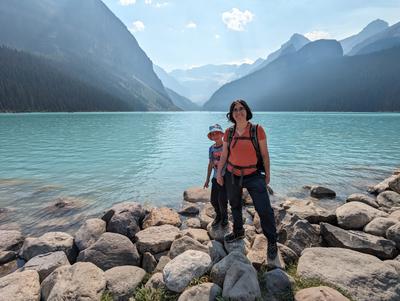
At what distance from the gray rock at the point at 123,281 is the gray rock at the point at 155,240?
1367mm

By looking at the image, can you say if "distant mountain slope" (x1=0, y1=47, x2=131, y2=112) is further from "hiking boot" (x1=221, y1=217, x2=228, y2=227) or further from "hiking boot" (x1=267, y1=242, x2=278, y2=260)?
"hiking boot" (x1=267, y1=242, x2=278, y2=260)

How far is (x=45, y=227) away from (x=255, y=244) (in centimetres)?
836

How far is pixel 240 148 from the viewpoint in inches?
236

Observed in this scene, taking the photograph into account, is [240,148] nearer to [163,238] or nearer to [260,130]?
[260,130]

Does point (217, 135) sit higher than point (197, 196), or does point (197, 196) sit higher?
point (217, 135)

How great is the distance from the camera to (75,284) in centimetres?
535

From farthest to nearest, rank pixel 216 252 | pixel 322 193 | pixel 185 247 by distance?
1. pixel 322 193
2. pixel 185 247
3. pixel 216 252

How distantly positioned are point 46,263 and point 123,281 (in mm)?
2280

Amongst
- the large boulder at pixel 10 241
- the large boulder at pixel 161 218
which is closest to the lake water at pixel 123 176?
the large boulder at pixel 10 241

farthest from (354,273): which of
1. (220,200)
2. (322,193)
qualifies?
(322,193)

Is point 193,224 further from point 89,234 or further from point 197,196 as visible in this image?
point 197,196

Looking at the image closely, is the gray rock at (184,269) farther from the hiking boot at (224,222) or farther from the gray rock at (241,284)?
the hiking boot at (224,222)

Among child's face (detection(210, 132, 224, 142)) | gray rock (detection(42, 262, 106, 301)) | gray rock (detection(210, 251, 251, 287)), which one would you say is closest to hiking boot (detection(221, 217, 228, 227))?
gray rock (detection(210, 251, 251, 287))

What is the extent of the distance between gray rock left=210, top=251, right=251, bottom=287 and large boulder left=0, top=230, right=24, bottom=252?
6773mm
